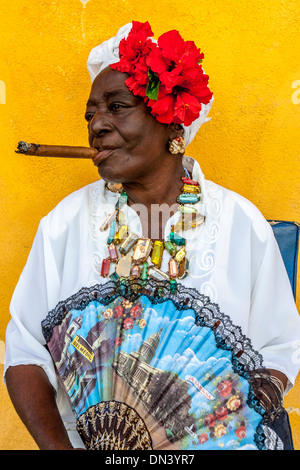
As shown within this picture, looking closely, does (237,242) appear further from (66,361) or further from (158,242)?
(66,361)

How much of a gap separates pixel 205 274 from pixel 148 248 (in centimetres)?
21

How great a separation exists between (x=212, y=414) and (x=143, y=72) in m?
1.09

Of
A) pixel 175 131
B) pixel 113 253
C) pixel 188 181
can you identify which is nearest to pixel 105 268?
pixel 113 253

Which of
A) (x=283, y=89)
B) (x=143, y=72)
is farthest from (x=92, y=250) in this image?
(x=283, y=89)

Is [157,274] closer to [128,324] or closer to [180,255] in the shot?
[180,255]

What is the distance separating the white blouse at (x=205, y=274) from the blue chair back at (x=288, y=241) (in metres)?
0.19

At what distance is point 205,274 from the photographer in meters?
2.03

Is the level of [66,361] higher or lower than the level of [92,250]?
lower

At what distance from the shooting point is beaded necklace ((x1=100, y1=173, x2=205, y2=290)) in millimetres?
2013

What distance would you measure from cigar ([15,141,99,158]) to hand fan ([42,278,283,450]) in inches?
17.1

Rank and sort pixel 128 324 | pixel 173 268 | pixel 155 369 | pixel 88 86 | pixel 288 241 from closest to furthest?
pixel 155 369 < pixel 128 324 < pixel 173 268 < pixel 288 241 < pixel 88 86

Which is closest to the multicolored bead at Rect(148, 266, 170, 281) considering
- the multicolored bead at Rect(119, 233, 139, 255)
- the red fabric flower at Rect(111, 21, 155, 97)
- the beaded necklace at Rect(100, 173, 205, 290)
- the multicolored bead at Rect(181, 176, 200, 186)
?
the beaded necklace at Rect(100, 173, 205, 290)

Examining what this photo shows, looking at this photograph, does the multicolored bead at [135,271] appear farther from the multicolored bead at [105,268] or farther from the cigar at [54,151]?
the cigar at [54,151]

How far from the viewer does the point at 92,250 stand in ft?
6.92
